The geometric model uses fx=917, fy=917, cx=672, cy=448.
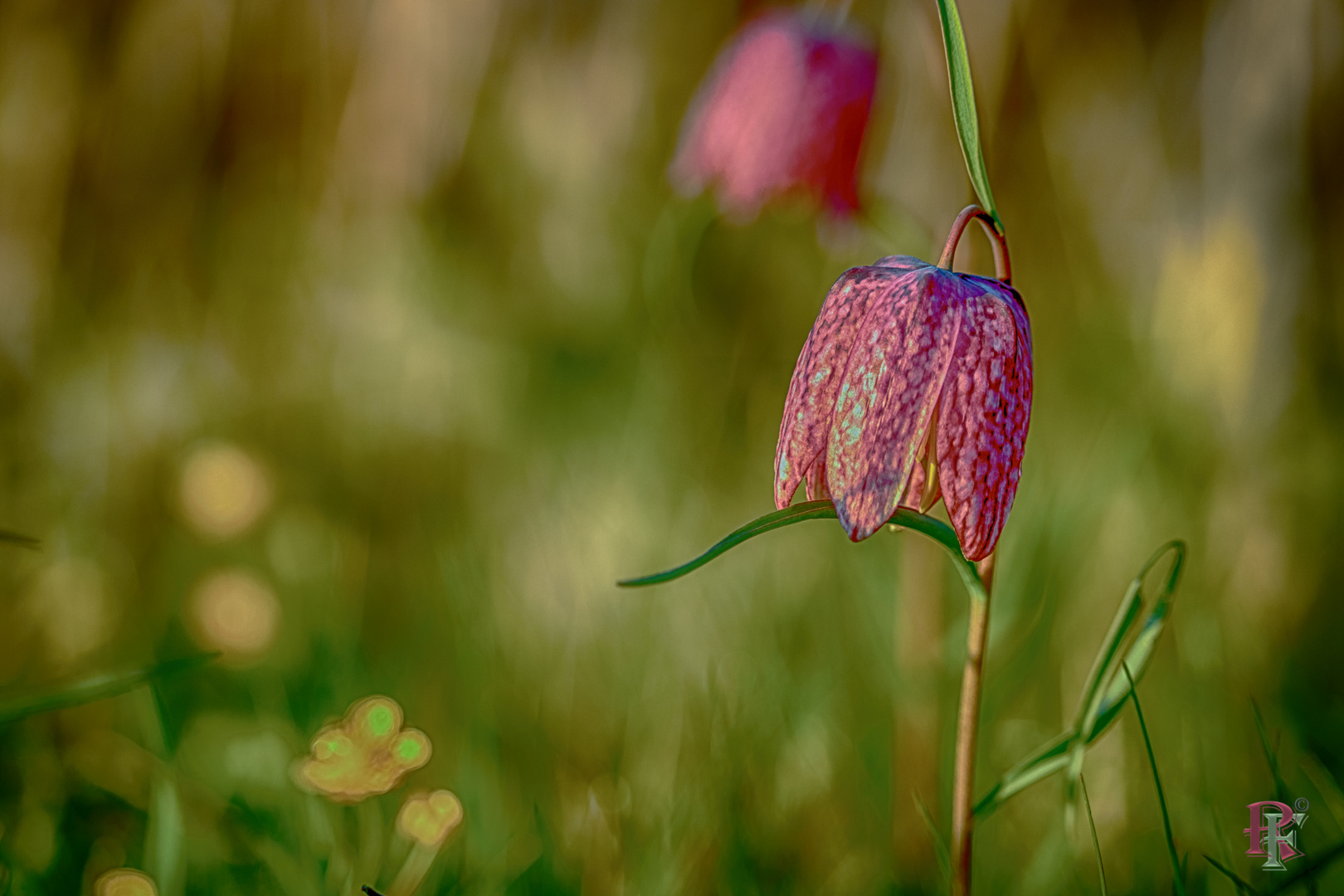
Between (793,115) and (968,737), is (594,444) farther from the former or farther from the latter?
(968,737)

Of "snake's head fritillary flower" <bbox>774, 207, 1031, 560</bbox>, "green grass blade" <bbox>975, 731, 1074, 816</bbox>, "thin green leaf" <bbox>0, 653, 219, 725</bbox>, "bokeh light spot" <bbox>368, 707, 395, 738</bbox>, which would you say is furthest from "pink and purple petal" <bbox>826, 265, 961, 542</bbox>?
"bokeh light spot" <bbox>368, 707, 395, 738</bbox>

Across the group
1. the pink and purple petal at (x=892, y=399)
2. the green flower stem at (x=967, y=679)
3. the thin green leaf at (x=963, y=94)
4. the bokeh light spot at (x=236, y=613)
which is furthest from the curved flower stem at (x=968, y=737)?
the bokeh light spot at (x=236, y=613)

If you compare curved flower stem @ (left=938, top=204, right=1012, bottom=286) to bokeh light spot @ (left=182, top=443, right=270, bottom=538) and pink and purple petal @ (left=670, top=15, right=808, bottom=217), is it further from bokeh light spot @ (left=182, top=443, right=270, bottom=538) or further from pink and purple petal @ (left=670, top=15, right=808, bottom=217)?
bokeh light spot @ (left=182, top=443, right=270, bottom=538)

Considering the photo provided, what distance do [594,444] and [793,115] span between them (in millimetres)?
892

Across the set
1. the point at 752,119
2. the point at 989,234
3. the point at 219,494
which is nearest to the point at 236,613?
the point at 219,494

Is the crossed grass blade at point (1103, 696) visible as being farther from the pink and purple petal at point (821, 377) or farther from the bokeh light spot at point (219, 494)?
the bokeh light spot at point (219, 494)

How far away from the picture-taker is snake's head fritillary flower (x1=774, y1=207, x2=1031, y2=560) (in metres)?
0.56

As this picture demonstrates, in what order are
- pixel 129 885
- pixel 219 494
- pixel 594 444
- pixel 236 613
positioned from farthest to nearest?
pixel 594 444, pixel 219 494, pixel 236 613, pixel 129 885

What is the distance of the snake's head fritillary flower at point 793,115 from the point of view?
1.08 meters

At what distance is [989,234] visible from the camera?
59 centimetres

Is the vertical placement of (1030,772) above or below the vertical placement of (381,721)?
above

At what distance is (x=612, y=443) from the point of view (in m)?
1.81

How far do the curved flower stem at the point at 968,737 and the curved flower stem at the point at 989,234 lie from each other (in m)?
0.19

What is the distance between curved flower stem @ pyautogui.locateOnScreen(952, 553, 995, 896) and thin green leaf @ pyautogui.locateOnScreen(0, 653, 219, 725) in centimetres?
50
